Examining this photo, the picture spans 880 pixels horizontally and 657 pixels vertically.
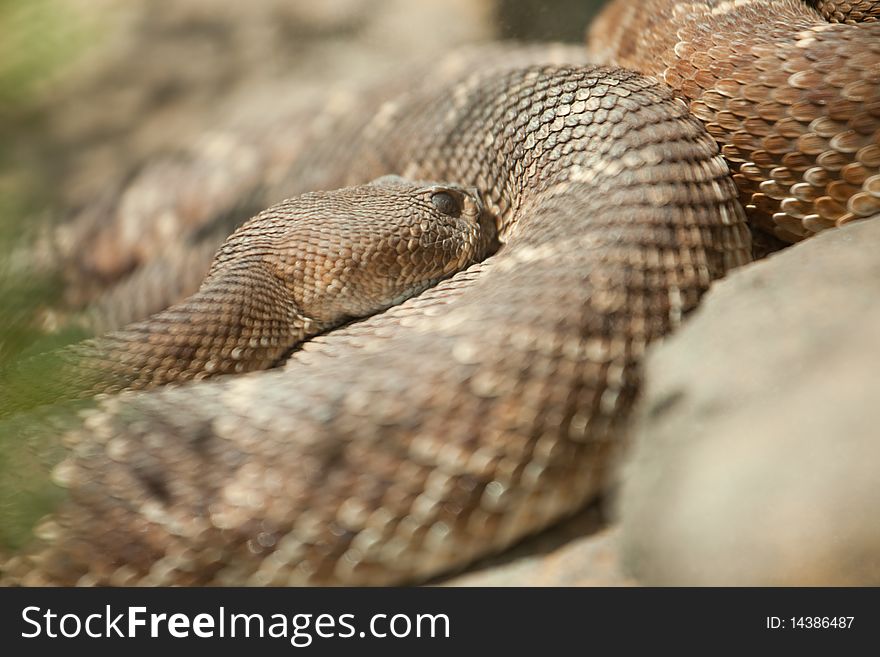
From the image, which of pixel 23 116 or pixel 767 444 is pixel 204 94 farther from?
pixel 767 444

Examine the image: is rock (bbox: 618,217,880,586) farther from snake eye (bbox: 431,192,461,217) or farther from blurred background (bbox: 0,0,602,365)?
blurred background (bbox: 0,0,602,365)

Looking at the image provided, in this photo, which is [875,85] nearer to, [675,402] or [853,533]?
[675,402]

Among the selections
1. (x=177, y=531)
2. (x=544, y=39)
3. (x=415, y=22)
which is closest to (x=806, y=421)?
(x=177, y=531)

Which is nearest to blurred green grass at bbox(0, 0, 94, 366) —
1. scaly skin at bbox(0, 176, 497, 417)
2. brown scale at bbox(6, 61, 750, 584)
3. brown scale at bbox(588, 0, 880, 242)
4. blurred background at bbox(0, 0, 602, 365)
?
brown scale at bbox(6, 61, 750, 584)

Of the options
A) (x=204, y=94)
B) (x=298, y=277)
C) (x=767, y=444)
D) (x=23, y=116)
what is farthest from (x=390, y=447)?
(x=204, y=94)

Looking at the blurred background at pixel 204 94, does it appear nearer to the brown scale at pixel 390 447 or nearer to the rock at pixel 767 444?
the brown scale at pixel 390 447
